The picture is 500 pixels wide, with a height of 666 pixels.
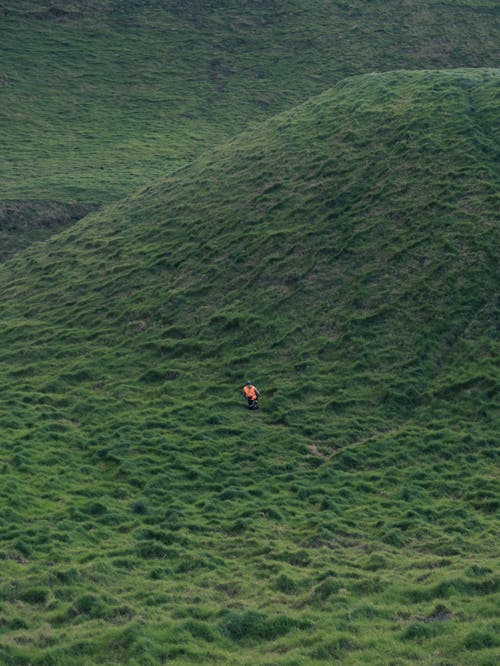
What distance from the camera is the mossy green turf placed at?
17.4m

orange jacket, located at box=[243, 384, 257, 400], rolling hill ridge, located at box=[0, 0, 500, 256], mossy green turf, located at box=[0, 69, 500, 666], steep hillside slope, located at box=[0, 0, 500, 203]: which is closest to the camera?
mossy green turf, located at box=[0, 69, 500, 666]

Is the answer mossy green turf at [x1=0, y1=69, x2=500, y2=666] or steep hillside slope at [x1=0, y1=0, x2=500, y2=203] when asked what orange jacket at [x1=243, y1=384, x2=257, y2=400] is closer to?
mossy green turf at [x1=0, y1=69, x2=500, y2=666]

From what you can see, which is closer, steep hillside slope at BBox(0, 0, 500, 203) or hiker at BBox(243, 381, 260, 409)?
hiker at BBox(243, 381, 260, 409)

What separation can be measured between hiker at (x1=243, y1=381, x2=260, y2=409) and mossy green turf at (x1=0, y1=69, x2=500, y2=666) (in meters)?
0.45

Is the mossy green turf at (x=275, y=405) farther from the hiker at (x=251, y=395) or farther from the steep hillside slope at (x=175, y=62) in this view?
the steep hillside slope at (x=175, y=62)

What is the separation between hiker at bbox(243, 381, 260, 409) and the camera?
29375 millimetres

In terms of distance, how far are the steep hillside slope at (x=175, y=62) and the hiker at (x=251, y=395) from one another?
134ft

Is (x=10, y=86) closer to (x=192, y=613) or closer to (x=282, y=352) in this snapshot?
(x=282, y=352)

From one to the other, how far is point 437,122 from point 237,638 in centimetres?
3266

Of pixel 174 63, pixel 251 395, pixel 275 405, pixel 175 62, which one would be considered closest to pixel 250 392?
pixel 251 395

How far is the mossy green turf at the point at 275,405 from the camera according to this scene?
57.0 feet

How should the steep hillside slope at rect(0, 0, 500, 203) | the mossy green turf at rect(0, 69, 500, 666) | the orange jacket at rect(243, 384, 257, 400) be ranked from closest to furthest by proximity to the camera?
1. the mossy green turf at rect(0, 69, 500, 666)
2. the orange jacket at rect(243, 384, 257, 400)
3. the steep hillside slope at rect(0, 0, 500, 203)

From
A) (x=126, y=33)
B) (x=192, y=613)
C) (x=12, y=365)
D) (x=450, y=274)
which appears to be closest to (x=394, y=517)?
(x=192, y=613)

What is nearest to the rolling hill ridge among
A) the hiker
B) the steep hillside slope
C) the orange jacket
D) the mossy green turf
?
the steep hillside slope
